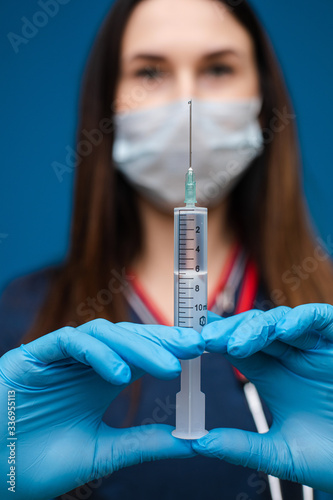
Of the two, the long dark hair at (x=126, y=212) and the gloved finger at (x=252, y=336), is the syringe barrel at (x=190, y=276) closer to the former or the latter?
the gloved finger at (x=252, y=336)

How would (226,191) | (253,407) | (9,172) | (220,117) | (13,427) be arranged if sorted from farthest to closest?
1. (9,172)
2. (226,191)
3. (220,117)
4. (253,407)
5. (13,427)

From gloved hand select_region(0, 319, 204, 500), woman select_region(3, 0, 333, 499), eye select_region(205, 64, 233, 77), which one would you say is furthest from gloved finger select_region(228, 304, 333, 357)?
eye select_region(205, 64, 233, 77)

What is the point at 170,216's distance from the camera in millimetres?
1559

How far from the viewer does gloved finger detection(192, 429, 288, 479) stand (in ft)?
2.89

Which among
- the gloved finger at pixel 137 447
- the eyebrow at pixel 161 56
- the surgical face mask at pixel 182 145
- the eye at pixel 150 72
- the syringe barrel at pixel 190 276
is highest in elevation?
the eyebrow at pixel 161 56

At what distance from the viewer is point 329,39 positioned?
5.47ft

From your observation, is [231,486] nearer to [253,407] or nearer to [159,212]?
[253,407]

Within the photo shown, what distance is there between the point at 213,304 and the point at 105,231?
460 mm

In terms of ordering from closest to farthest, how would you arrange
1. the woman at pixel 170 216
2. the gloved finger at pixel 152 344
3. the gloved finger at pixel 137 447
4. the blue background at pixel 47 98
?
the gloved finger at pixel 152 344
the gloved finger at pixel 137 447
the woman at pixel 170 216
the blue background at pixel 47 98

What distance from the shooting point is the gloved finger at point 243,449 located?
2.89 feet

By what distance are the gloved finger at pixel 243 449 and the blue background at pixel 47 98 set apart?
3.19 ft

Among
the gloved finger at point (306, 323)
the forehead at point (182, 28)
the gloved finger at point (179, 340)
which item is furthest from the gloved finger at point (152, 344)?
the forehead at point (182, 28)

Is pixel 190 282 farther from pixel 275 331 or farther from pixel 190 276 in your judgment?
pixel 275 331

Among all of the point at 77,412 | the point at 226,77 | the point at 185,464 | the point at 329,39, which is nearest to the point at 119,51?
the point at 226,77
